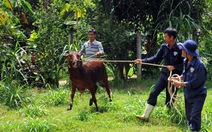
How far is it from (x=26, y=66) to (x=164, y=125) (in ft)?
16.1

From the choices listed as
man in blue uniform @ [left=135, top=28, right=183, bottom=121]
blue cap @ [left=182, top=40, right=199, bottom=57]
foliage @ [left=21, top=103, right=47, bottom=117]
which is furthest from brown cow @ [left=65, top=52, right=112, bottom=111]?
blue cap @ [left=182, top=40, right=199, bottom=57]

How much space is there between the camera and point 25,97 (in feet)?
25.3

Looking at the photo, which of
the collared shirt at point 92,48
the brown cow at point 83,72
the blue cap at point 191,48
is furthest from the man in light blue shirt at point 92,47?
the blue cap at point 191,48

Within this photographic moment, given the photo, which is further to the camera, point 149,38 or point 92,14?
point 149,38

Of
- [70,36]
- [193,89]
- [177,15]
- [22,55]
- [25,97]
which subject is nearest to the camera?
[193,89]

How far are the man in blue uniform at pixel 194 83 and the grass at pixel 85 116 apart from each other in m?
0.54

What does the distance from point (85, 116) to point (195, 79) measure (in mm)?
2258

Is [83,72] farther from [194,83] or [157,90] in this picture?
[194,83]

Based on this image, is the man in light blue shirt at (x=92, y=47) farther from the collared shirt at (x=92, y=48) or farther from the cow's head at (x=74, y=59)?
the cow's head at (x=74, y=59)

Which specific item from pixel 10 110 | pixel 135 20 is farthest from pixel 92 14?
pixel 10 110

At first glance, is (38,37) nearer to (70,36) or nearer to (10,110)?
(70,36)

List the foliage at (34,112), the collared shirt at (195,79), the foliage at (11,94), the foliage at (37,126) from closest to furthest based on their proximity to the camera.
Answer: the collared shirt at (195,79), the foliage at (37,126), the foliage at (34,112), the foliage at (11,94)

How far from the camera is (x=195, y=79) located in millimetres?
4730

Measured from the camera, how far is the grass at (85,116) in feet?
18.2
